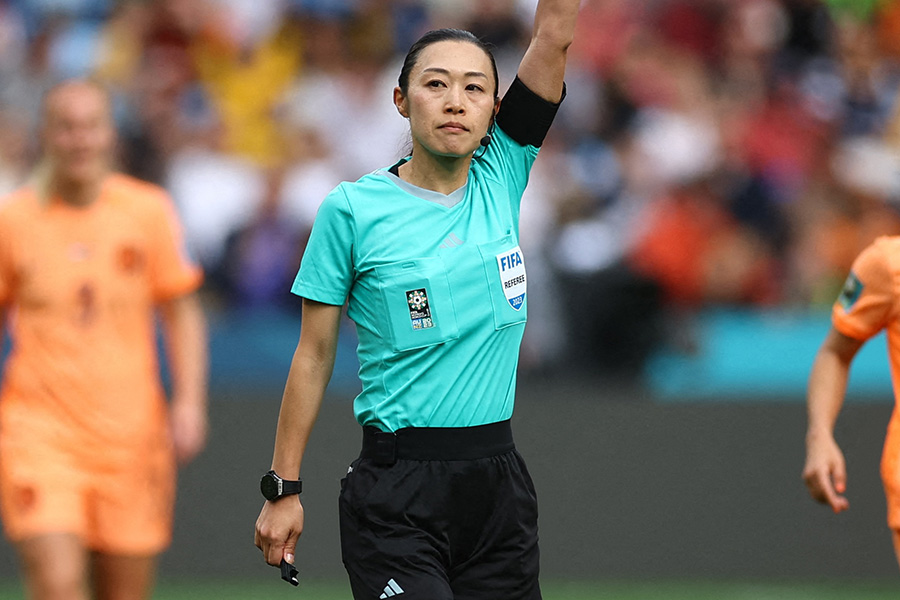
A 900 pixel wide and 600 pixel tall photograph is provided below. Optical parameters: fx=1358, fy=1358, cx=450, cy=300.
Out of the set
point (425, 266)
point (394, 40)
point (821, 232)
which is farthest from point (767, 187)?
point (425, 266)

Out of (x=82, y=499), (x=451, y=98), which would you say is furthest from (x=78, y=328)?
(x=451, y=98)

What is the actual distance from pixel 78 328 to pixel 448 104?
2458mm

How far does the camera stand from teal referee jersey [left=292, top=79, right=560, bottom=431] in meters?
3.94

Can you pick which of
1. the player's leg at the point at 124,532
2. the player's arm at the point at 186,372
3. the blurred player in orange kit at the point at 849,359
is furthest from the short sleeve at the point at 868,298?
the player's leg at the point at 124,532

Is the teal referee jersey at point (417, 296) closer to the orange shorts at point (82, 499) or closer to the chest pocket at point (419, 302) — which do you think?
the chest pocket at point (419, 302)

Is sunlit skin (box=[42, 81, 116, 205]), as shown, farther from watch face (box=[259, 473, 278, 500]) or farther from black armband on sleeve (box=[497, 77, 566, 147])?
watch face (box=[259, 473, 278, 500])

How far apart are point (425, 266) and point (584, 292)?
4.96 meters

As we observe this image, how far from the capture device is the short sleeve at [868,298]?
183 inches

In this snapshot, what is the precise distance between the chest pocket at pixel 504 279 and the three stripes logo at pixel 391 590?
80 cm

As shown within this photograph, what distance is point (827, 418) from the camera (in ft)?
15.7

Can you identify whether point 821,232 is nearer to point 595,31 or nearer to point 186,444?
point 595,31

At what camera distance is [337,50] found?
10828 mm

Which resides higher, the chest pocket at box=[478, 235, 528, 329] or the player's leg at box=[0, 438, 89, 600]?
the chest pocket at box=[478, 235, 528, 329]

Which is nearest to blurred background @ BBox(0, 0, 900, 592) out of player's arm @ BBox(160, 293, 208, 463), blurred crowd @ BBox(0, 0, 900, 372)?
blurred crowd @ BBox(0, 0, 900, 372)
